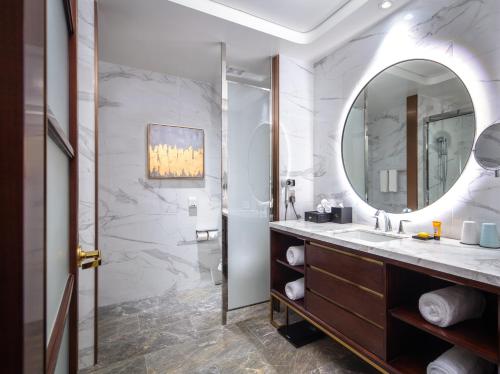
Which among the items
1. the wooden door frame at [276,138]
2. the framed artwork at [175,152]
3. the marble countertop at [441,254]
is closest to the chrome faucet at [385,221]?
the marble countertop at [441,254]

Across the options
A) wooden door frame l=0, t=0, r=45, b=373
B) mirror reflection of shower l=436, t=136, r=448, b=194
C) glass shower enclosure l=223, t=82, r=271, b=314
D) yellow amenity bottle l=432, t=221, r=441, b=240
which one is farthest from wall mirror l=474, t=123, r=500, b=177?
wooden door frame l=0, t=0, r=45, b=373

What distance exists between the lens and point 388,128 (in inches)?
80.0

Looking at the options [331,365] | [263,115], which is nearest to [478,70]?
[263,115]

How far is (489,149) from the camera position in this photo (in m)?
1.45

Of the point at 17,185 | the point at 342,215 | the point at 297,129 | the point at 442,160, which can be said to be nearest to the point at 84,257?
the point at 17,185

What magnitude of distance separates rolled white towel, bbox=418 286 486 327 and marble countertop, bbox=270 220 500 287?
0.57 feet

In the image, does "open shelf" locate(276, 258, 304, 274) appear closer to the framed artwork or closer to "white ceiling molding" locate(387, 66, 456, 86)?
the framed artwork

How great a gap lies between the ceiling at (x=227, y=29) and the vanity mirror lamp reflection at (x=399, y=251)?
576 mm

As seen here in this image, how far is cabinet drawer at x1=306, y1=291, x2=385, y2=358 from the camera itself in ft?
4.58

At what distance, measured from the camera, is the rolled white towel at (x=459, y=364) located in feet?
3.73

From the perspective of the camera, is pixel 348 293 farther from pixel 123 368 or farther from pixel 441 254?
pixel 123 368

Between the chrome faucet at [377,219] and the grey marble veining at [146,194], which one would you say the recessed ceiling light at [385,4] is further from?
the grey marble veining at [146,194]

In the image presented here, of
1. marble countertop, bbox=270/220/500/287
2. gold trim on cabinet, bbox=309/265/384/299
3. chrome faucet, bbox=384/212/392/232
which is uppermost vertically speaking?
chrome faucet, bbox=384/212/392/232

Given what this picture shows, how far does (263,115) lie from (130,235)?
6.14 ft
